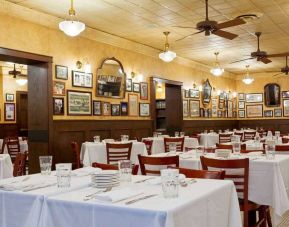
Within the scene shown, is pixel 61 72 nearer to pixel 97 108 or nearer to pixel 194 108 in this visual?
pixel 97 108

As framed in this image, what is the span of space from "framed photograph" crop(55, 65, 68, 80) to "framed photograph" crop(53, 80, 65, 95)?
13cm

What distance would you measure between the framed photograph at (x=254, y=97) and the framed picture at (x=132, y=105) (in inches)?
340

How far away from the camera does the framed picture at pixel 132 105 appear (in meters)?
10.5

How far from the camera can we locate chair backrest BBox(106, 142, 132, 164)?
22.5 feet

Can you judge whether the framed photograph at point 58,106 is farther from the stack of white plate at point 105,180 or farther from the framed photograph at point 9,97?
the stack of white plate at point 105,180

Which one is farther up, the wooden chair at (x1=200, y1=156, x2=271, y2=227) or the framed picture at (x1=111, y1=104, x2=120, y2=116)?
the framed picture at (x1=111, y1=104, x2=120, y2=116)

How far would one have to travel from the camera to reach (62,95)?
27.4 feet

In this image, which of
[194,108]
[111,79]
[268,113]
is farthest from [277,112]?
[111,79]

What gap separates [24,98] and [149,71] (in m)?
4.99

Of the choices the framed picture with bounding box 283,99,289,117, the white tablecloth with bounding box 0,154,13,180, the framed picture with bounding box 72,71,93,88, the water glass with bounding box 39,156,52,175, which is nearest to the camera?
the water glass with bounding box 39,156,52,175

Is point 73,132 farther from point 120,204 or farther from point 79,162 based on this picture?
point 120,204

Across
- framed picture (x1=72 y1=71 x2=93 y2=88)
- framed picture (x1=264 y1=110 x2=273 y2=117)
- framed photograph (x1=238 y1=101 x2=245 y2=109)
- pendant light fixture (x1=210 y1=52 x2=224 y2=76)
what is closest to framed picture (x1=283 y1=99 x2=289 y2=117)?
framed picture (x1=264 y1=110 x2=273 y2=117)

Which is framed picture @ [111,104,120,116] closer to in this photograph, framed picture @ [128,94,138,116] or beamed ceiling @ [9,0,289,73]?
framed picture @ [128,94,138,116]

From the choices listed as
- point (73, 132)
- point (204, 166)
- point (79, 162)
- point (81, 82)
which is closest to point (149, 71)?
point (81, 82)
